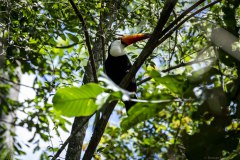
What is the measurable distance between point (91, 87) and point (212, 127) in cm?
34

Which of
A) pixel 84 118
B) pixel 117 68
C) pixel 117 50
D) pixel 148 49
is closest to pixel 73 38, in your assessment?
pixel 84 118

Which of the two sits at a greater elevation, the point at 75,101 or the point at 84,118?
the point at 84,118

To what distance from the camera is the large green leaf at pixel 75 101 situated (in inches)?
42.7

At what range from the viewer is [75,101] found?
1118mm

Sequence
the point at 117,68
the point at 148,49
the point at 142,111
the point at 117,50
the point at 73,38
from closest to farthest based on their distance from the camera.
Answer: the point at 142,111, the point at 148,49, the point at 73,38, the point at 117,68, the point at 117,50

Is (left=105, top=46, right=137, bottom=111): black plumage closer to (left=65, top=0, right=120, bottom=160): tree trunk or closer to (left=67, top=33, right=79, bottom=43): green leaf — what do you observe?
(left=65, top=0, right=120, bottom=160): tree trunk

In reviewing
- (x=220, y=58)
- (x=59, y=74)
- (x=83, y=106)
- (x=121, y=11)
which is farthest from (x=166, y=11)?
(x=59, y=74)

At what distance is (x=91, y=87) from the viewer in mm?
1075

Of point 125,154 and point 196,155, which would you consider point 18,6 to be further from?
point 125,154

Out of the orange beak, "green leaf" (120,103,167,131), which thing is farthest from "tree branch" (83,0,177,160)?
the orange beak

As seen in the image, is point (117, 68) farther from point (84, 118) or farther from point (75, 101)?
point (75, 101)

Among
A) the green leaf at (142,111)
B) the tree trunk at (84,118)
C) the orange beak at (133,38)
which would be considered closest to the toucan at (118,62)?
the orange beak at (133,38)

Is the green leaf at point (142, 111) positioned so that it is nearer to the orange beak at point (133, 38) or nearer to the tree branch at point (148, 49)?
the tree branch at point (148, 49)

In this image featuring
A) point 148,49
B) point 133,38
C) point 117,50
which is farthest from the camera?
point 117,50
